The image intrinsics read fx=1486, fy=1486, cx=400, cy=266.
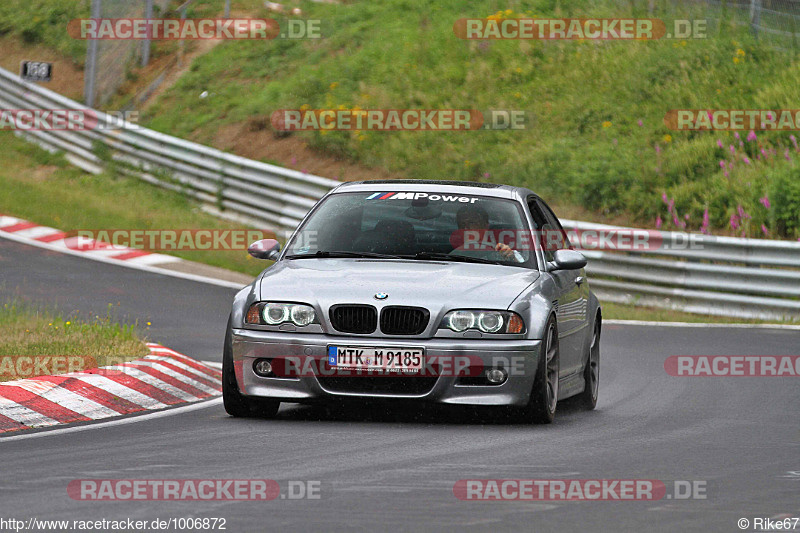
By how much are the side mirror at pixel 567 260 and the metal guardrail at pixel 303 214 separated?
9.19 meters

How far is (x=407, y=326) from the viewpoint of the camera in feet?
29.6

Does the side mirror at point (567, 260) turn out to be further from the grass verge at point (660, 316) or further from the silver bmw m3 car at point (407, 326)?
the grass verge at point (660, 316)

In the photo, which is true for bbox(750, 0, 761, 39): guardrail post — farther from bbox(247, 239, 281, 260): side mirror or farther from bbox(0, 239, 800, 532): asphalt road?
bbox(247, 239, 281, 260): side mirror

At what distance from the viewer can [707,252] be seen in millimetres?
19547

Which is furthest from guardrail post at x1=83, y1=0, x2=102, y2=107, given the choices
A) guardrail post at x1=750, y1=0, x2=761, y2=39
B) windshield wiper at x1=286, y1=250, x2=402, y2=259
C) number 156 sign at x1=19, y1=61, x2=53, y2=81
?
windshield wiper at x1=286, y1=250, x2=402, y2=259

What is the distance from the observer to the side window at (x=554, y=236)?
1082cm

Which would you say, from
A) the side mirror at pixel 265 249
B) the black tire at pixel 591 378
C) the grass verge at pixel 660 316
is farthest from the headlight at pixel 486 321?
the grass verge at pixel 660 316

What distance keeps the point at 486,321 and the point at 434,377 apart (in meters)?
0.47

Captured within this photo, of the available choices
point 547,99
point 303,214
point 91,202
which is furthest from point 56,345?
point 547,99

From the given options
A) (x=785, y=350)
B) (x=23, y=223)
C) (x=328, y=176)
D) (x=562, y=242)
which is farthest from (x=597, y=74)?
(x=562, y=242)

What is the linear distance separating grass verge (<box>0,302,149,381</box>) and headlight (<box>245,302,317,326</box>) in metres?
1.77

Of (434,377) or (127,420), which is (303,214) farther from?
(434,377)

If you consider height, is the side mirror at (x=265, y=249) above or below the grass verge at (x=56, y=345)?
above

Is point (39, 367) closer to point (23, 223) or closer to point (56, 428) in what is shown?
point (56, 428)
